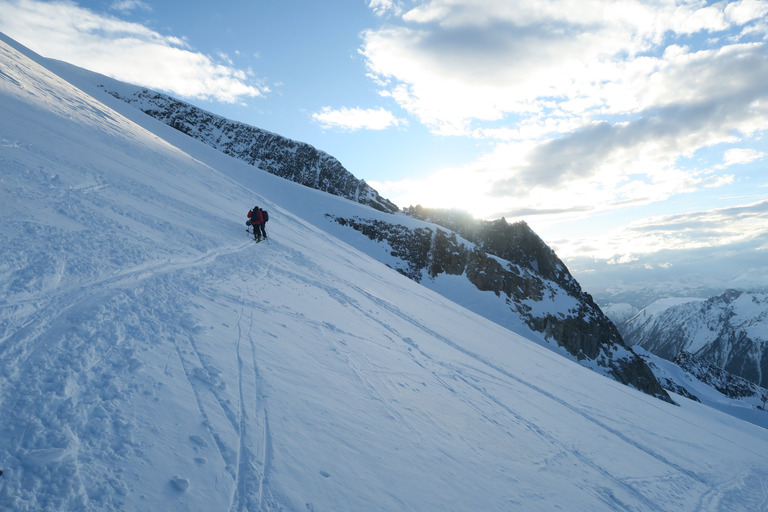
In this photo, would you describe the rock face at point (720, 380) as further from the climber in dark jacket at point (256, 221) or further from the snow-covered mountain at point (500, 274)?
the climber in dark jacket at point (256, 221)

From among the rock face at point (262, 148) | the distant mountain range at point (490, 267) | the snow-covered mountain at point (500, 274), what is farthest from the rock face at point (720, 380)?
the rock face at point (262, 148)

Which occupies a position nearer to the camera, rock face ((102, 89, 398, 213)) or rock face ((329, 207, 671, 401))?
rock face ((329, 207, 671, 401))

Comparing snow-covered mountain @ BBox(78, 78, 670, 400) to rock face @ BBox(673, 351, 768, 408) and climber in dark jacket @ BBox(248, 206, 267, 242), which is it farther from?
rock face @ BBox(673, 351, 768, 408)

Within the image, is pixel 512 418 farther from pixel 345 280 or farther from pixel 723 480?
pixel 345 280

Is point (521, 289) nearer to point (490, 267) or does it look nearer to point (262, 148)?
point (490, 267)

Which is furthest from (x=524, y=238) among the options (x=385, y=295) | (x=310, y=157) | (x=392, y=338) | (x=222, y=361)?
(x=222, y=361)

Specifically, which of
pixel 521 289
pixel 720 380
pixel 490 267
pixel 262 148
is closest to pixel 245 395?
pixel 490 267

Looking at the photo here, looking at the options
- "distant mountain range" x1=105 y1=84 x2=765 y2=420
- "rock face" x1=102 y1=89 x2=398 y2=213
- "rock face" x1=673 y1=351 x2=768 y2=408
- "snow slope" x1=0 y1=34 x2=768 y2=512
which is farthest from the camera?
"rock face" x1=673 y1=351 x2=768 y2=408

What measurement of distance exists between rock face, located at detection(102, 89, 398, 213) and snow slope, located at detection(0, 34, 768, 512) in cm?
7558

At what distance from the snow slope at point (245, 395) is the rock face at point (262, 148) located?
75.6 m

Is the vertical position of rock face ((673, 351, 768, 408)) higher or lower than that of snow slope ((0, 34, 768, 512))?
higher

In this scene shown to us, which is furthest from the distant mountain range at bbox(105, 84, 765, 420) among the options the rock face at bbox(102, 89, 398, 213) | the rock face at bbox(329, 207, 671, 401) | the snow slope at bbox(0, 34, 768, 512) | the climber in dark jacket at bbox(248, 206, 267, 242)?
the snow slope at bbox(0, 34, 768, 512)

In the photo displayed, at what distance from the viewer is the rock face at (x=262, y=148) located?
9025 cm

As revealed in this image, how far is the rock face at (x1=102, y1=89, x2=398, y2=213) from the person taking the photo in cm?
9025
